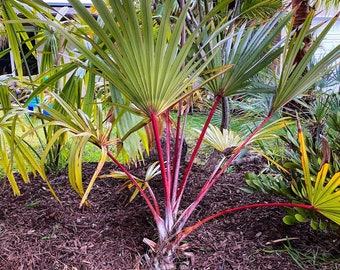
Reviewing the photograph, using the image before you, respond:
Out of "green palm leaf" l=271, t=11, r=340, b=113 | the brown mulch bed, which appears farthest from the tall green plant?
the brown mulch bed

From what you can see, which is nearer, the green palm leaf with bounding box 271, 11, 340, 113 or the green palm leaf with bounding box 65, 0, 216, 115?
the green palm leaf with bounding box 65, 0, 216, 115

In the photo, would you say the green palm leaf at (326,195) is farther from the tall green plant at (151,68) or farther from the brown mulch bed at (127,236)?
the brown mulch bed at (127,236)

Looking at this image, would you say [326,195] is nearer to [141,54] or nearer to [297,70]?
[297,70]

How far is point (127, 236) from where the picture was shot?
1578 mm

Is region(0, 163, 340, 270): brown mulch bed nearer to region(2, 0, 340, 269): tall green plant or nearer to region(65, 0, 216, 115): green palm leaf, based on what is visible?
region(2, 0, 340, 269): tall green plant

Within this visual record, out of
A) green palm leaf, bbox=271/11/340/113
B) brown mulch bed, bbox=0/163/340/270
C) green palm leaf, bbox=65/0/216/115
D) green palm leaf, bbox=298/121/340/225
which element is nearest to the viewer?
green palm leaf, bbox=65/0/216/115

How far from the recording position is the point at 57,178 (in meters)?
2.31

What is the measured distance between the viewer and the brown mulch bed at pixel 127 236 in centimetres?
139

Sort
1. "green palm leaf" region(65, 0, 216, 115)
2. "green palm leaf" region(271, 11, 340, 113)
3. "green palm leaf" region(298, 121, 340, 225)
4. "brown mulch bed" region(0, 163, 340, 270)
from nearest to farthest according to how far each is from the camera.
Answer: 1. "green palm leaf" region(65, 0, 216, 115)
2. "green palm leaf" region(298, 121, 340, 225)
3. "green palm leaf" region(271, 11, 340, 113)
4. "brown mulch bed" region(0, 163, 340, 270)

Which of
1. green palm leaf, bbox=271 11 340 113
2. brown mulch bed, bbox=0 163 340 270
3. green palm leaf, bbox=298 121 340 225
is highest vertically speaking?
green palm leaf, bbox=271 11 340 113

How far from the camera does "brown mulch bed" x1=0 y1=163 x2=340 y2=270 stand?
4.56 feet

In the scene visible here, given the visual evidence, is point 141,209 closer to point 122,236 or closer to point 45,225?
point 122,236

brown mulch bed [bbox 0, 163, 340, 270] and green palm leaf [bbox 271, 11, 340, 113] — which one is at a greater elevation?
green palm leaf [bbox 271, 11, 340, 113]

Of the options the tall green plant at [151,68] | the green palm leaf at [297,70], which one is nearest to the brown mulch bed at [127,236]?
the tall green plant at [151,68]
